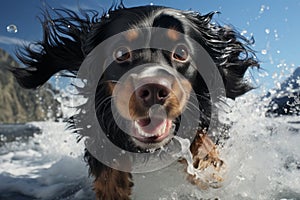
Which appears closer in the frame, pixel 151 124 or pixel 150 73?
pixel 150 73

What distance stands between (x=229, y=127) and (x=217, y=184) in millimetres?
782

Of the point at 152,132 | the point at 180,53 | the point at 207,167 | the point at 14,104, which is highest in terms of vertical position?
the point at 180,53

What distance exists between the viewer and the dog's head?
294 cm

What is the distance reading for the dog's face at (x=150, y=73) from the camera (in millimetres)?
2838

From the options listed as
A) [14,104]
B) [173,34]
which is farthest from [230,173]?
[14,104]

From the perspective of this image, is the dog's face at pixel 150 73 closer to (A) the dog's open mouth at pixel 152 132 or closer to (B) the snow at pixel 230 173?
(A) the dog's open mouth at pixel 152 132

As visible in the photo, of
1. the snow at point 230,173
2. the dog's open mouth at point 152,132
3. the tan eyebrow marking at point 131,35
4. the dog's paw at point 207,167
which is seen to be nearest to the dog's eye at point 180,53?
the tan eyebrow marking at point 131,35

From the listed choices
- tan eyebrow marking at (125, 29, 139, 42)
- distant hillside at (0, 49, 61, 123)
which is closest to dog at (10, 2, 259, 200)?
tan eyebrow marking at (125, 29, 139, 42)

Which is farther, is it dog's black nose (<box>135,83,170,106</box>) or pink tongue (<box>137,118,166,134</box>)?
pink tongue (<box>137,118,166,134</box>)

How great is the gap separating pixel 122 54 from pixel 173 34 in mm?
451

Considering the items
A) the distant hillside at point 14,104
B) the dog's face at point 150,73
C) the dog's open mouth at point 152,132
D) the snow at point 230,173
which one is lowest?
A: the distant hillside at point 14,104

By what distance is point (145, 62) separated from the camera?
10.5 ft

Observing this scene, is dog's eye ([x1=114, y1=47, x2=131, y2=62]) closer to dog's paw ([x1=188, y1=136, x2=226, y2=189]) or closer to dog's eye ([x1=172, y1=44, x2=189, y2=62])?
dog's eye ([x1=172, y1=44, x2=189, y2=62])

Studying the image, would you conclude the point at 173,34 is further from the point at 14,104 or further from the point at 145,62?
the point at 14,104
